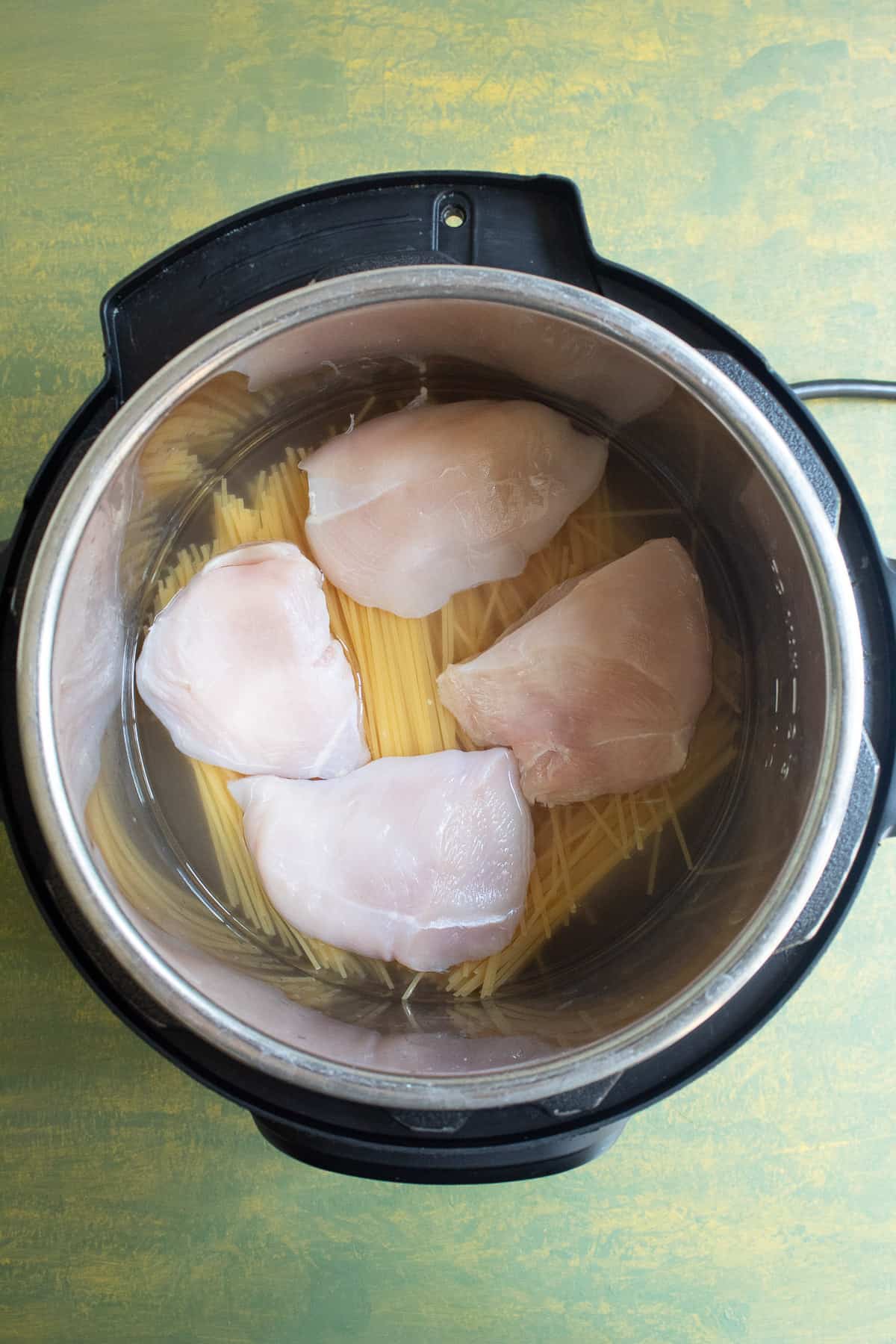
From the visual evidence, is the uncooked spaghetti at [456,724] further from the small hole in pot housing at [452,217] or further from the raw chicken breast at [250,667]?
the small hole in pot housing at [452,217]

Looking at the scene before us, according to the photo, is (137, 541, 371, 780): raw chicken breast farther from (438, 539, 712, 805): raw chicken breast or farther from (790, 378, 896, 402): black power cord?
(790, 378, 896, 402): black power cord

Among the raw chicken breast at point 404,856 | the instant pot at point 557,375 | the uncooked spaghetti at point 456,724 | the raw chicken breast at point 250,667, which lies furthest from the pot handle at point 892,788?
the raw chicken breast at point 250,667

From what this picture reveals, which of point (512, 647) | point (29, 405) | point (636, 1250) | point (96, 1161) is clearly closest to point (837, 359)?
point (512, 647)

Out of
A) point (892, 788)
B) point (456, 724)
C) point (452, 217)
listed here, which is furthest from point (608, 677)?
point (452, 217)

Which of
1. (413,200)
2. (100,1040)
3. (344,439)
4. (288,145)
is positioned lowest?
(100,1040)

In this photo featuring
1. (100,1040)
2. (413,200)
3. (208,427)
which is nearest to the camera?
(413,200)

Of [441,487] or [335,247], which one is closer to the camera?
[335,247]

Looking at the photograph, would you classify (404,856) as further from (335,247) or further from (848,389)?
(848,389)

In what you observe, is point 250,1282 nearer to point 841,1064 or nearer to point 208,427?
point 841,1064
